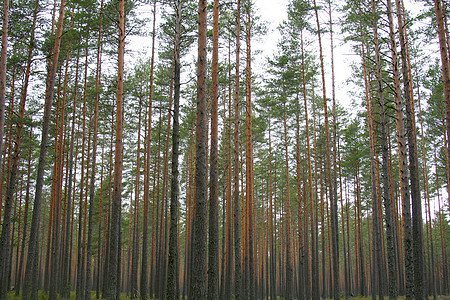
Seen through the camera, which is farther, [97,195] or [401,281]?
[97,195]

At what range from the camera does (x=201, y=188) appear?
7.94 m

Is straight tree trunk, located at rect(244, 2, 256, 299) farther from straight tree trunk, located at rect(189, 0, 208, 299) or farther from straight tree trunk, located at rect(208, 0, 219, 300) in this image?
straight tree trunk, located at rect(189, 0, 208, 299)

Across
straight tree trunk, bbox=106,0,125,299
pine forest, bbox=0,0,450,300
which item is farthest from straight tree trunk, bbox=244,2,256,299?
straight tree trunk, bbox=106,0,125,299

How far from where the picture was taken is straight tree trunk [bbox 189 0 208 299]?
759 centimetres

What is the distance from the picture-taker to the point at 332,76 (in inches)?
723

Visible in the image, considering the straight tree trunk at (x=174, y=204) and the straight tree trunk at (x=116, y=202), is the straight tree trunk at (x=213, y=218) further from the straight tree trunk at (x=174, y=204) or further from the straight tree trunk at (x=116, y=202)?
the straight tree trunk at (x=116, y=202)

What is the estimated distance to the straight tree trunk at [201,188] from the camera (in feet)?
24.9

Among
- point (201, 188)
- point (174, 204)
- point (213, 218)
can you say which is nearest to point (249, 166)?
point (174, 204)

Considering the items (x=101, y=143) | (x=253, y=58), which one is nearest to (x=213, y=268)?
(x=253, y=58)

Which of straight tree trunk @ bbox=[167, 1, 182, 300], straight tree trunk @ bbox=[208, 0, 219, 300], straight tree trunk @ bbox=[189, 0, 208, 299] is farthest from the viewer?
straight tree trunk @ bbox=[167, 1, 182, 300]

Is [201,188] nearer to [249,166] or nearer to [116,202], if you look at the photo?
[116,202]

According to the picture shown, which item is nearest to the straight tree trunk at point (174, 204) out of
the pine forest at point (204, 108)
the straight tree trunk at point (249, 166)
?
the pine forest at point (204, 108)

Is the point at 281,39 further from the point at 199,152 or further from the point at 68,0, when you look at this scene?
the point at 199,152

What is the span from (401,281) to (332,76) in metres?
16.8
